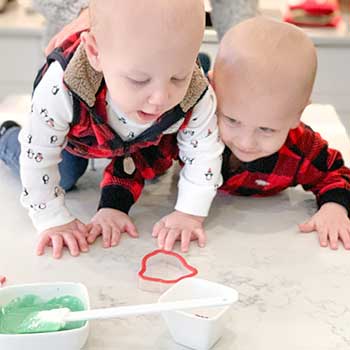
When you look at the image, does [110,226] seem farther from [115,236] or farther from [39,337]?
[39,337]

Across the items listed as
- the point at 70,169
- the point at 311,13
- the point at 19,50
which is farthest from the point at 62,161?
the point at 311,13

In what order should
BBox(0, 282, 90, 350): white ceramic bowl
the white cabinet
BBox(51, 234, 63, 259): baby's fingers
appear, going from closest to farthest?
BBox(0, 282, 90, 350): white ceramic bowl → BBox(51, 234, 63, 259): baby's fingers → the white cabinet

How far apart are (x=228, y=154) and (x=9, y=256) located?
340 mm

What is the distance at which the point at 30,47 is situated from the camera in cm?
180

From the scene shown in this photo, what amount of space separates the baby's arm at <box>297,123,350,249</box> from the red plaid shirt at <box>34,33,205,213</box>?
189 millimetres

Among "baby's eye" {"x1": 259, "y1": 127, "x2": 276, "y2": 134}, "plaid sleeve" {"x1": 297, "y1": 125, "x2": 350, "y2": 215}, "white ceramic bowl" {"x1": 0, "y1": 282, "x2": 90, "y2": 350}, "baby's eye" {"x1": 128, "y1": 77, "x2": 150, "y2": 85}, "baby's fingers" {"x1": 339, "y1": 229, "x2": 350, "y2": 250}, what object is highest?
"baby's eye" {"x1": 128, "y1": 77, "x2": 150, "y2": 85}

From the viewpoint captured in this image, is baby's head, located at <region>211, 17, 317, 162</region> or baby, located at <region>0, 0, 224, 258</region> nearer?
baby, located at <region>0, 0, 224, 258</region>

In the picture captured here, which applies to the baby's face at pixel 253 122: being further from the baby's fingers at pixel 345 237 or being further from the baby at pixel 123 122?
the baby's fingers at pixel 345 237

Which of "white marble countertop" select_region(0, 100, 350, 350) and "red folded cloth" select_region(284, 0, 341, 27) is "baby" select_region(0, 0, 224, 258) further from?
"red folded cloth" select_region(284, 0, 341, 27)

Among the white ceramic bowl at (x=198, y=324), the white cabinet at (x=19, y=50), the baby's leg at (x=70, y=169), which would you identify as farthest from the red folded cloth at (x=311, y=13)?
the white ceramic bowl at (x=198, y=324)

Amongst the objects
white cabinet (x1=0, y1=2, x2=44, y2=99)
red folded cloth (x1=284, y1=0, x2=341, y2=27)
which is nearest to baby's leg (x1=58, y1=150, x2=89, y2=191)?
white cabinet (x1=0, y1=2, x2=44, y2=99)

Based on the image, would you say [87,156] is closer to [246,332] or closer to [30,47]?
[246,332]

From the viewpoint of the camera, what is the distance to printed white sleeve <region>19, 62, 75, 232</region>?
0.89 metres

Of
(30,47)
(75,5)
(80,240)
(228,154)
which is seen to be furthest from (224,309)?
(30,47)
